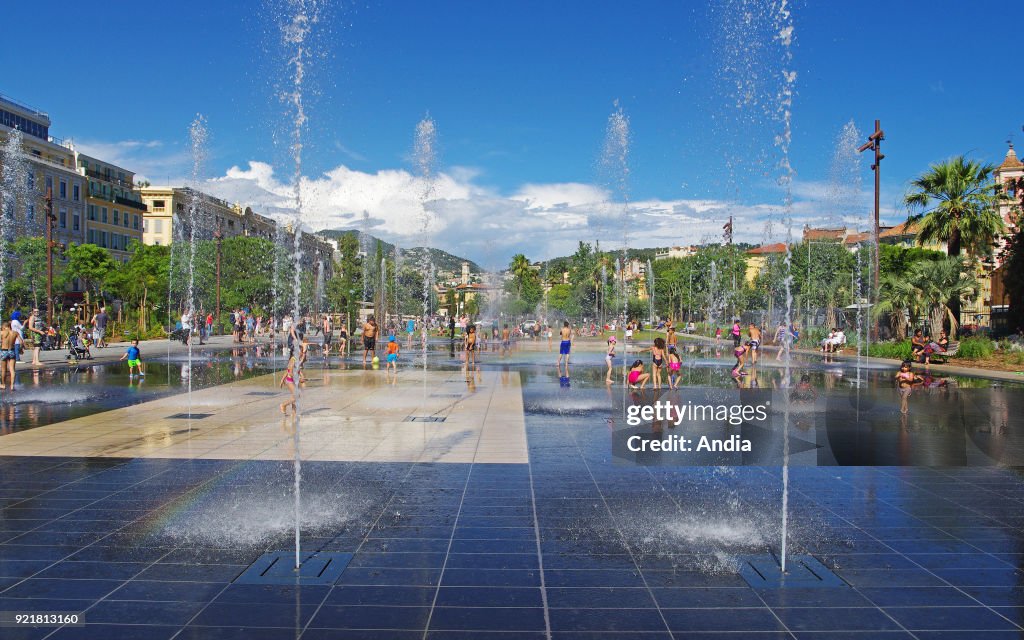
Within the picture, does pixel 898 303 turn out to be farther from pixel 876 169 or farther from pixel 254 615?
pixel 254 615

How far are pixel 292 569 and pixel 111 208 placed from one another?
275 ft

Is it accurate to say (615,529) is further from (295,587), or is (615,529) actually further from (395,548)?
(295,587)

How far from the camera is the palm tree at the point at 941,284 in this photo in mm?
29594

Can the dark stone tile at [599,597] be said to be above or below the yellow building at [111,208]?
below

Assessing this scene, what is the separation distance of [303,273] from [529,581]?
220ft

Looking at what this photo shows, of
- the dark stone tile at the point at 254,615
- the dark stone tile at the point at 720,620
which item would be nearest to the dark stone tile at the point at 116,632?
the dark stone tile at the point at 254,615

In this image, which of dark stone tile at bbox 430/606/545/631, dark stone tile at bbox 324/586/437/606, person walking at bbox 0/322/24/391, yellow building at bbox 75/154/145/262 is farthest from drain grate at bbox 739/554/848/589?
yellow building at bbox 75/154/145/262

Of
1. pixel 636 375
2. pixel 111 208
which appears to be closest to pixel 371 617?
pixel 636 375

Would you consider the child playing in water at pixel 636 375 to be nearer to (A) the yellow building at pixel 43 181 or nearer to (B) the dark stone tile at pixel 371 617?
(B) the dark stone tile at pixel 371 617

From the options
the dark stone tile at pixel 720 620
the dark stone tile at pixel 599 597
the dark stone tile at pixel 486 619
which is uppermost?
the dark stone tile at pixel 599 597

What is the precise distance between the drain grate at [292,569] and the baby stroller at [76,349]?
74.6 ft

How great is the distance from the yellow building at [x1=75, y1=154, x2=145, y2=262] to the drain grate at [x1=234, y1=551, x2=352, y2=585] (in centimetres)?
7861

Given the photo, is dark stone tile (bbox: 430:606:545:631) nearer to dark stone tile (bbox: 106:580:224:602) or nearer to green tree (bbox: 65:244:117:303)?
dark stone tile (bbox: 106:580:224:602)

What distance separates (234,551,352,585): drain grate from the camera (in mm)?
4793
